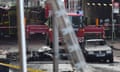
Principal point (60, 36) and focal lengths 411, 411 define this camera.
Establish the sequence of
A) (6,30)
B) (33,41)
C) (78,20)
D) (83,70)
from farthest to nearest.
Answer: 1. (6,30)
2. (33,41)
3. (78,20)
4. (83,70)

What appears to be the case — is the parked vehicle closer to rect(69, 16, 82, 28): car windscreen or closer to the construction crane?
rect(69, 16, 82, 28): car windscreen

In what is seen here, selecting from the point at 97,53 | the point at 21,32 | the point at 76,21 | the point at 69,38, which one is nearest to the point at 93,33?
the point at 76,21

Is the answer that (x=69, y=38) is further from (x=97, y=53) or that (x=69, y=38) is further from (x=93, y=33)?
(x=93, y=33)

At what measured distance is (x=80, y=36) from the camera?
21453 millimetres

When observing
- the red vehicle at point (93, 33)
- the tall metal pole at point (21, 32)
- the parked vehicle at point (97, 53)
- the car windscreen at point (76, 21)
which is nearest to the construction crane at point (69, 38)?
the tall metal pole at point (21, 32)

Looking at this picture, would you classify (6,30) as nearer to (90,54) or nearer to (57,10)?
(90,54)

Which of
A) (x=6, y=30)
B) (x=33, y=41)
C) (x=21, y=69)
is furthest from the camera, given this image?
(x=6, y=30)

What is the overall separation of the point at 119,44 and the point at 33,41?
5495mm

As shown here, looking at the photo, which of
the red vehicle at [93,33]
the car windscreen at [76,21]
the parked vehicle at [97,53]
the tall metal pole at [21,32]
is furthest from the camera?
the car windscreen at [76,21]

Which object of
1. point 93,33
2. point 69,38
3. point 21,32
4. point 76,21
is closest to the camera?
point 69,38

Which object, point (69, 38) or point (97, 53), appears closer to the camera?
point (69, 38)

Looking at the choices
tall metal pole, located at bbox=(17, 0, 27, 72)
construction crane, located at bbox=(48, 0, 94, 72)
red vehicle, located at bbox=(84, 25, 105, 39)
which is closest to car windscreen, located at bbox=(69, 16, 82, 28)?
red vehicle, located at bbox=(84, 25, 105, 39)

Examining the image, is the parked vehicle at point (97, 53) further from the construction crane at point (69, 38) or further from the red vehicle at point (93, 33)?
the construction crane at point (69, 38)

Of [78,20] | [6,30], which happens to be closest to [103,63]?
[78,20]
